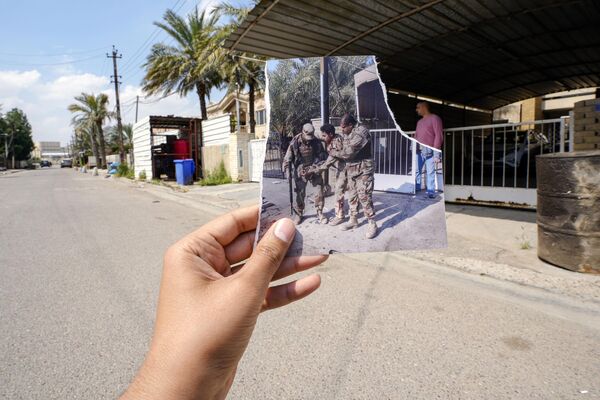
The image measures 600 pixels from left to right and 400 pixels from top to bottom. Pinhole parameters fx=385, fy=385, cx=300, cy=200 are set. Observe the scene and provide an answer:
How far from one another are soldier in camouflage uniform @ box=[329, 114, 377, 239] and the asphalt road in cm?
156

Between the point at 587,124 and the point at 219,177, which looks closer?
the point at 587,124

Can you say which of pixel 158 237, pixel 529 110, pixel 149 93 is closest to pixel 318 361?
pixel 158 237

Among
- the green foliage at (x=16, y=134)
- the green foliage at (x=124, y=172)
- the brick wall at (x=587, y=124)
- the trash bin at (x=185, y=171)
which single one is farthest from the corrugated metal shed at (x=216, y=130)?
the green foliage at (x=16, y=134)

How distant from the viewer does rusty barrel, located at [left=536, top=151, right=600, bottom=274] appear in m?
3.91

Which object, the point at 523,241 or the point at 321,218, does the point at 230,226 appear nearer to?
the point at 321,218

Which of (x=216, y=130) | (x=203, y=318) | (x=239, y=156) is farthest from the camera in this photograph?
(x=216, y=130)

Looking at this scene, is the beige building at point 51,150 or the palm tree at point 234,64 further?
the beige building at point 51,150

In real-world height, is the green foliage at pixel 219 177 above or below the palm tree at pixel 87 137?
below

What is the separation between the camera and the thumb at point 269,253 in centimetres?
112

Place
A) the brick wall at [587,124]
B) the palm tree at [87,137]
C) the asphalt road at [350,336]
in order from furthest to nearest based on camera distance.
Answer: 1. the palm tree at [87,137]
2. the brick wall at [587,124]
3. the asphalt road at [350,336]

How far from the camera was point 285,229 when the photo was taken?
1179 mm

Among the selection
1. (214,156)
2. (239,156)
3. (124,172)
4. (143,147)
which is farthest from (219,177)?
(124,172)

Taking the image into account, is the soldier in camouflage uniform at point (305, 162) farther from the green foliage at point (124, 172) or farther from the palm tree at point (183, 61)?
the green foliage at point (124, 172)

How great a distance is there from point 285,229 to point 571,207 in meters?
4.09
